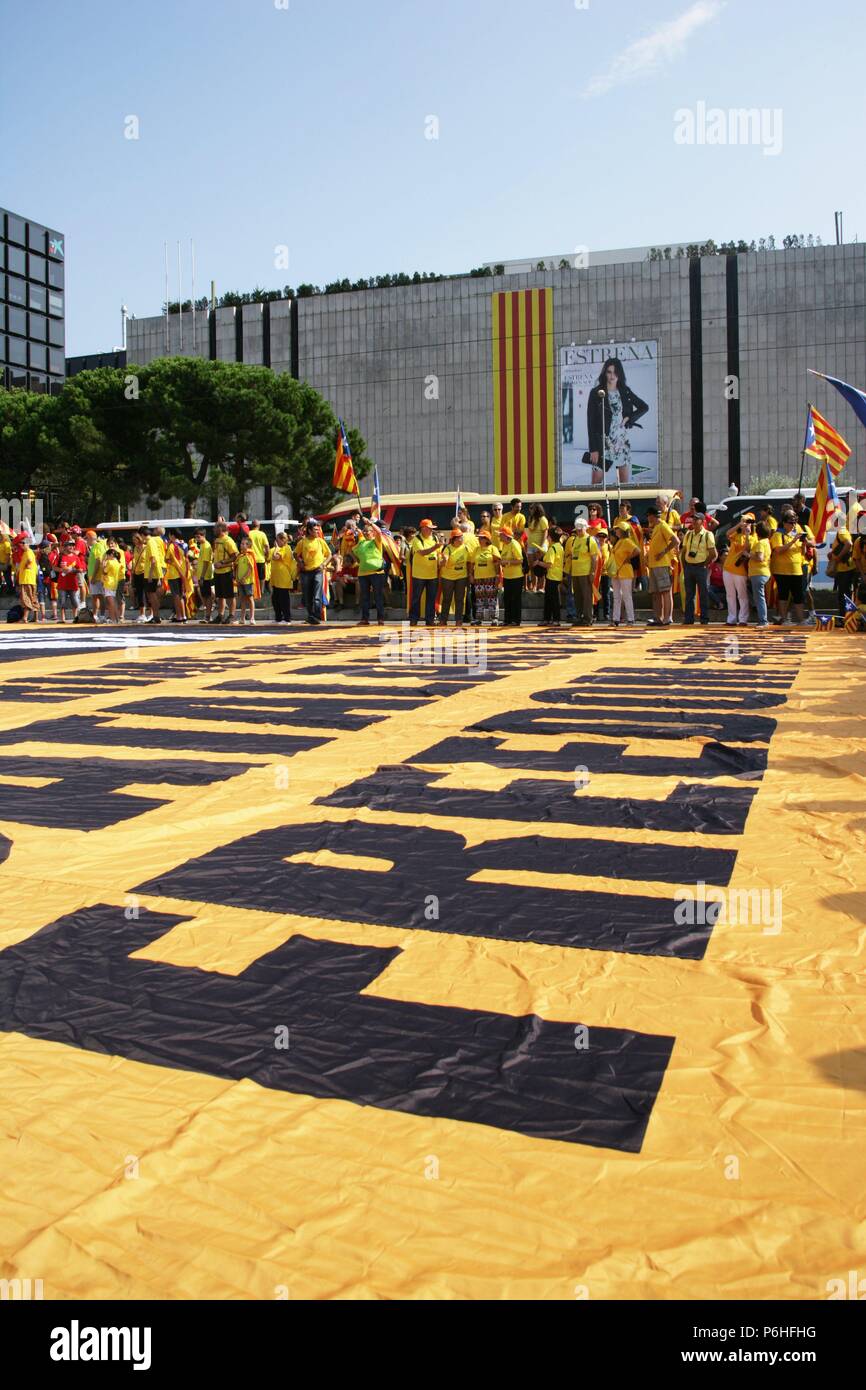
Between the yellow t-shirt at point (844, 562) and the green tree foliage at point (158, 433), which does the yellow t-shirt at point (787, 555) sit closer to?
the yellow t-shirt at point (844, 562)

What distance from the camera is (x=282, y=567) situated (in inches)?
724

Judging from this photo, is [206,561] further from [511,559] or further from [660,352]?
[660,352]

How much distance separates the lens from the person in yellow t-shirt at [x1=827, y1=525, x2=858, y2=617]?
16906mm

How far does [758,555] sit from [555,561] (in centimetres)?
326

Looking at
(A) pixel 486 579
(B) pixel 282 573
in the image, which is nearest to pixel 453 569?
(A) pixel 486 579

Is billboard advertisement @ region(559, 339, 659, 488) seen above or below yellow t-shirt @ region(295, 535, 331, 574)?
above

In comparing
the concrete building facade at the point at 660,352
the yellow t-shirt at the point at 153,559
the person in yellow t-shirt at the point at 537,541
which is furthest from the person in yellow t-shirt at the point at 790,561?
the concrete building facade at the point at 660,352

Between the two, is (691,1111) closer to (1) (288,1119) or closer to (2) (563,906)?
(1) (288,1119)

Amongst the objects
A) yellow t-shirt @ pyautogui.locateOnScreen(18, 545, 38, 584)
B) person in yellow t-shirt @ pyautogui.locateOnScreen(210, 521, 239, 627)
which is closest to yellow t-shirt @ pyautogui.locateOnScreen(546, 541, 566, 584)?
person in yellow t-shirt @ pyautogui.locateOnScreen(210, 521, 239, 627)

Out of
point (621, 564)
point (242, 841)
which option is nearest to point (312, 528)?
point (621, 564)

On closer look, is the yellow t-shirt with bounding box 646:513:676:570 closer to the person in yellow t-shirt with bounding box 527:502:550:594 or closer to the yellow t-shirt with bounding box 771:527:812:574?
the yellow t-shirt with bounding box 771:527:812:574

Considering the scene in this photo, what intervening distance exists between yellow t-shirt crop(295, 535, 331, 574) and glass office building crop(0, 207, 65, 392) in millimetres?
33645

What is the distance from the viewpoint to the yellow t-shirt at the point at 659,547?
16.3m

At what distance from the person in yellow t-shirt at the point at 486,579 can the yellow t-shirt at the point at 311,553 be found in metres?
2.35
